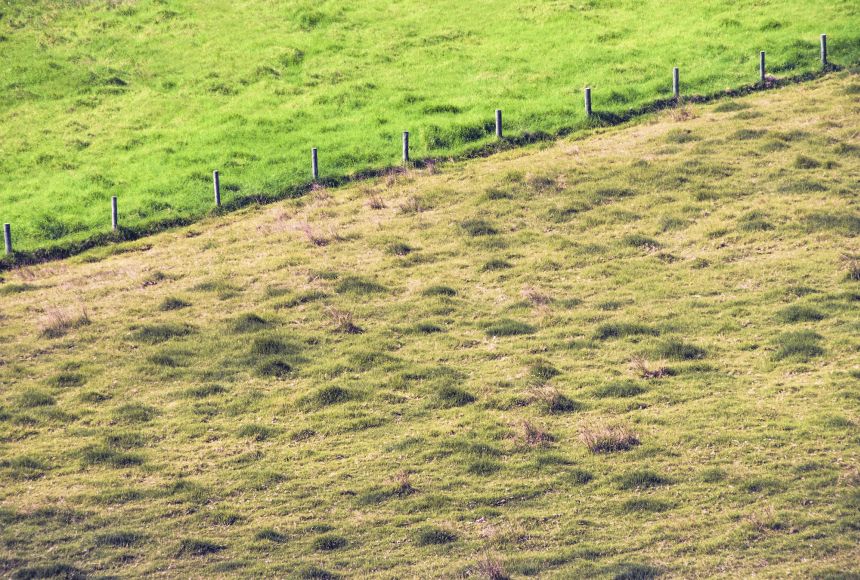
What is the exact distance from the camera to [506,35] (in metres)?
55.6

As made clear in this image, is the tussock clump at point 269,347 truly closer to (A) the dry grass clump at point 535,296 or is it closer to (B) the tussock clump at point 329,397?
(B) the tussock clump at point 329,397

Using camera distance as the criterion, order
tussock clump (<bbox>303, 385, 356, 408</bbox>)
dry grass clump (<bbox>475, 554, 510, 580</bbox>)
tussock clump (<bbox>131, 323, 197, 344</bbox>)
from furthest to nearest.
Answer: tussock clump (<bbox>131, 323, 197, 344</bbox>) → tussock clump (<bbox>303, 385, 356, 408</bbox>) → dry grass clump (<bbox>475, 554, 510, 580</bbox>)

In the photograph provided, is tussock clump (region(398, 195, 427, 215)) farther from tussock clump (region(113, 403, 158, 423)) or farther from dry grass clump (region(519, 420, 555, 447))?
dry grass clump (region(519, 420, 555, 447))

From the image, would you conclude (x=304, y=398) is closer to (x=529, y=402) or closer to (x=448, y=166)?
(x=529, y=402)

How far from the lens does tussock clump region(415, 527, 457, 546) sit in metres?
18.7

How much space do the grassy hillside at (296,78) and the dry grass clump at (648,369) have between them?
19051 millimetres

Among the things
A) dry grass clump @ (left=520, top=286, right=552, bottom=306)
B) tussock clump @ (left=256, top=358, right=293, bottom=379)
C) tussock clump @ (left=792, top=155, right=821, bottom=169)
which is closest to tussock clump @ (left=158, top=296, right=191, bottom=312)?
tussock clump @ (left=256, top=358, right=293, bottom=379)

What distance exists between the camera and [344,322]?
Result: 28.6m

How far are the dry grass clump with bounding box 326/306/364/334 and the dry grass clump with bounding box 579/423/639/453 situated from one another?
329 inches

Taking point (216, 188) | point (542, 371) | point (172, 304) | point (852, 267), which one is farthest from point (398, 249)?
point (852, 267)

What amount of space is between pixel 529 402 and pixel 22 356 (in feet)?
45.3

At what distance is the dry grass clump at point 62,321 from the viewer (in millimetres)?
29984

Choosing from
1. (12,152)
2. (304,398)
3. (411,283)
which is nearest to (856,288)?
(411,283)

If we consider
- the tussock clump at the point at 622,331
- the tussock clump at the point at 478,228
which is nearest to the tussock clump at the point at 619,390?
the tussock clump at the point at 622,331
